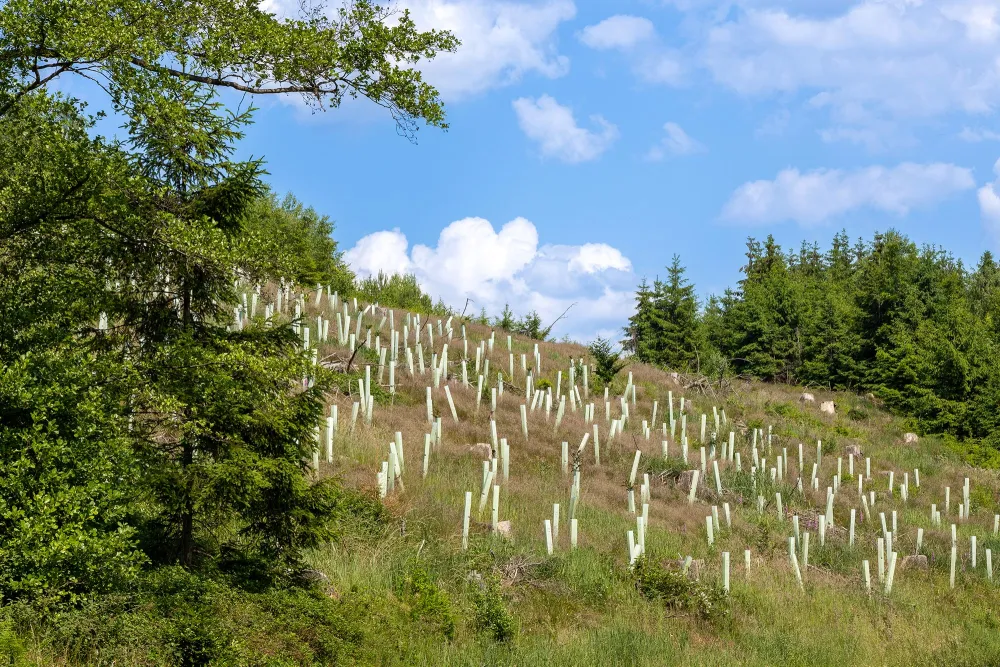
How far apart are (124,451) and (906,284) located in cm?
5423

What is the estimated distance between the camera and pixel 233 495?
27.4 feet

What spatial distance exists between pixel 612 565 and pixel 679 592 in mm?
1376

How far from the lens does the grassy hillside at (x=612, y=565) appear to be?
1061 centimetres

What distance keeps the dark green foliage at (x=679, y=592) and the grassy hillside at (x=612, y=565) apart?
3 centimetres

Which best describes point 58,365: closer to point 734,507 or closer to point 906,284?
point 734,507

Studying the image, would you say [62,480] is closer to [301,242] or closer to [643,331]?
[301,242]

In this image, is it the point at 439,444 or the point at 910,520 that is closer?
the point at 439,444

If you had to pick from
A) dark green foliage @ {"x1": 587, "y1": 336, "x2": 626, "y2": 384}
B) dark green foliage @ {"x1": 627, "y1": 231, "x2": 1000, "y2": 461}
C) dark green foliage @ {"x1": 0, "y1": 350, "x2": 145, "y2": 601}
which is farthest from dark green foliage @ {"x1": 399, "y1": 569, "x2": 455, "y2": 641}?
dark green foliage @ {"x1": 627, "y1": 231, "x2": 1000, "y2": 461}

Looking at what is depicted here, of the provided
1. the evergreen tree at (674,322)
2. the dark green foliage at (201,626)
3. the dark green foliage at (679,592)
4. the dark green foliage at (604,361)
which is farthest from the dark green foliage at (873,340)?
the dark green foliage at (201,626)

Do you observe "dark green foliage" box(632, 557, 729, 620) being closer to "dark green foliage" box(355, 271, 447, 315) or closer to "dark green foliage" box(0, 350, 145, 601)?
"dark green foliage" box(0, 350, 145, 601)

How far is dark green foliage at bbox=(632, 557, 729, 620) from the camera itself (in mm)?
12812

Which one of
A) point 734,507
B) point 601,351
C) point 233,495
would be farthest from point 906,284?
point 233,495

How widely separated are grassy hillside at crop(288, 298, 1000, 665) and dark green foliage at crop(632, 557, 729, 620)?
0.03 meters

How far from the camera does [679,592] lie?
13.1 meters
